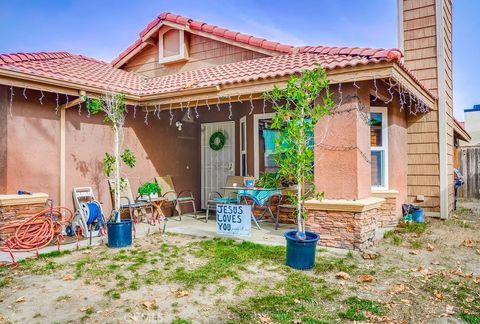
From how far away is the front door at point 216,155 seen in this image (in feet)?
29.1

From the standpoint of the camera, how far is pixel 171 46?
962cm

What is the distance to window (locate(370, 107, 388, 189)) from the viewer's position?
713 centimetres

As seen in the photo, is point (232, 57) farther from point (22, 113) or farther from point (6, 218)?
point (6, 218)

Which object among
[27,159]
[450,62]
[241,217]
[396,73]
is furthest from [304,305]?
[450,62]

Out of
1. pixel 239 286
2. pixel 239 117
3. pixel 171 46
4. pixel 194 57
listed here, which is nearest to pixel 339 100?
pixel 239 286

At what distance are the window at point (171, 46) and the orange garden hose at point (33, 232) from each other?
17.4ft

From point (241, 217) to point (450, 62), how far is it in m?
7.01

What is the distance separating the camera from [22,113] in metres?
6.01

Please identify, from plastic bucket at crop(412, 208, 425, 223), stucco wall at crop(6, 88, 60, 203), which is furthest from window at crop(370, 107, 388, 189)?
stucco wall at crop(6, 88, 60, 203)

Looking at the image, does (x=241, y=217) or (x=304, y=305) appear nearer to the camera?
(x=304, y=305)

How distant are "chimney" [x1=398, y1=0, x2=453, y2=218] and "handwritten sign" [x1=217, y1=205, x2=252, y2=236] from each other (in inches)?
182

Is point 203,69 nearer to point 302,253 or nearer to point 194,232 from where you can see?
point 194,232

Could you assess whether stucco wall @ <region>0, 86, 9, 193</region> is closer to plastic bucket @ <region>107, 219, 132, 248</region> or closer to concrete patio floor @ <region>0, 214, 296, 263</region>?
concrete patio floor @ <region>0, 214, 296, 263</region>

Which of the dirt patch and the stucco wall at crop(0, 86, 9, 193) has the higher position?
the stucco wall at crop(0, 86, 9, 193)
